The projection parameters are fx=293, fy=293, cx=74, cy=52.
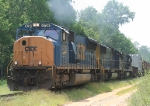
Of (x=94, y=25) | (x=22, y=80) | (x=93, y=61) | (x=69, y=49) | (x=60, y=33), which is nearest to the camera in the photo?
(x=22, y=80)

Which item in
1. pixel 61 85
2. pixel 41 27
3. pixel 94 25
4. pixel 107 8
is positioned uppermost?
pixel 107 8

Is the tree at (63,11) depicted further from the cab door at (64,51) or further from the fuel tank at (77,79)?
the cab door at (64,51)

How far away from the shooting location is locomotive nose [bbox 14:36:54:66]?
1405 centimetres

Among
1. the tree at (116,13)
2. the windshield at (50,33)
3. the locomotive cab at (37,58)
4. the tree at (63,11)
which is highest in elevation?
the tree at (116,13)

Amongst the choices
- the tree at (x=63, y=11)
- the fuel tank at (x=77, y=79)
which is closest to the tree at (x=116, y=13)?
the tree at (x=63, y=11)

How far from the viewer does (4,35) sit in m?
27.7

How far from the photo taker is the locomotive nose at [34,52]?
46.1 ft

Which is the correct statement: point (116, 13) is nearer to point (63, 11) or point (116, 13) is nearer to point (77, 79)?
point (63, 11)

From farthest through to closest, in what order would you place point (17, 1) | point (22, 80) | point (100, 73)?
point (17, 1) → point (100, 73) → point (22, 80)

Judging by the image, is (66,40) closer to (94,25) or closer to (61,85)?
(61,85)

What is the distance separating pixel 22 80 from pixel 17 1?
20983 millimetres

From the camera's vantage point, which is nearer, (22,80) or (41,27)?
(22,80)

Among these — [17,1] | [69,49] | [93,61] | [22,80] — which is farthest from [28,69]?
[17,1]

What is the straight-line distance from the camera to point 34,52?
46.8ft
